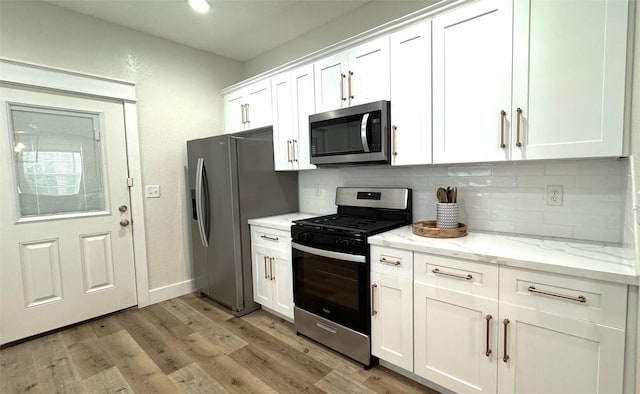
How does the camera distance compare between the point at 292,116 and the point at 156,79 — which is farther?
the point at 156,79

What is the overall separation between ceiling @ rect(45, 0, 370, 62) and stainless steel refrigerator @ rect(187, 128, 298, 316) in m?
0.99

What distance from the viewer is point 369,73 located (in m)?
2.11

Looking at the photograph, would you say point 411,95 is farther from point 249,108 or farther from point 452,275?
point 249,108

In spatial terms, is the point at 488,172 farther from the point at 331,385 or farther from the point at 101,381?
the point at 101,381

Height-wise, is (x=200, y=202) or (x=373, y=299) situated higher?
(x=200, y=202)

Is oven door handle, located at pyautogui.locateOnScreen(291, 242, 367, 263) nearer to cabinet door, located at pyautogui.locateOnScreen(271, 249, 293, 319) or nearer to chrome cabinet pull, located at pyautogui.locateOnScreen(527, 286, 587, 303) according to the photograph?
cabinet door, located at pyautogui.locateOnScreen(271, 249, 293, 319)

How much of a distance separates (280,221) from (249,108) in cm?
132

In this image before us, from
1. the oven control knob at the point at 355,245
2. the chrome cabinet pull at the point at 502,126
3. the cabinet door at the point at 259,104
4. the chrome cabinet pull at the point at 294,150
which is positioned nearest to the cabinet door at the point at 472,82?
the chrome cabinet pull at the point at 502,126

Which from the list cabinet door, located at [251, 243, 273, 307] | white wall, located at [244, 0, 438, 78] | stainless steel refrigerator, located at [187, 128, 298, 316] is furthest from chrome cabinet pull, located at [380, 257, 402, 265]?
white wall, located at [244, 0, 438, 78]

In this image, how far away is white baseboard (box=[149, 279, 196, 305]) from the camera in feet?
10.1

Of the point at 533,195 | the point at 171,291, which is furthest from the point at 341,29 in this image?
the point at 171,291

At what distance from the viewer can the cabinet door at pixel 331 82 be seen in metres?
2.25

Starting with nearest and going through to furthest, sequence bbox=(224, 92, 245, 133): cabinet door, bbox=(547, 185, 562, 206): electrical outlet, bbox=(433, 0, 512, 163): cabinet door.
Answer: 1. bbox=(433, 0, 512, 163): cabinet door
2. bbox=(547, 185, 562, 206): electrical outlet
3. bbox=(224, 92, 245, 133): cabinet door

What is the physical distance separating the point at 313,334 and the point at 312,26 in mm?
2783
